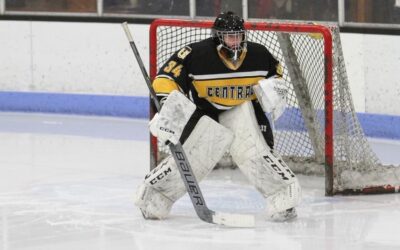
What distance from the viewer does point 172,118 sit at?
235 inches

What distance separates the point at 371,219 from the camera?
20.5ft

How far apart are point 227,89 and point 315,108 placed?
41.2 inches

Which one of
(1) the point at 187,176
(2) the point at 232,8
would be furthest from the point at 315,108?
(2) the point at 232,8

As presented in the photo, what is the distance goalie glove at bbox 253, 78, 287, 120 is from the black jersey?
0.09 metres

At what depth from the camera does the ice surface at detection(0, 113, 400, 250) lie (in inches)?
229

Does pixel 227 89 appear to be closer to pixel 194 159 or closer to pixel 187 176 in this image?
pixel 194 159

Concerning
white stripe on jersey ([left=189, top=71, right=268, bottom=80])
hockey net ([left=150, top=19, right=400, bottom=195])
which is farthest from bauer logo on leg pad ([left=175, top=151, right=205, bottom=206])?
hockey net ([left=150, top=19, right=400, bottom=195])

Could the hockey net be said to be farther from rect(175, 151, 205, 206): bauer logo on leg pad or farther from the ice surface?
rect(175, 151, 205, 206): bauer logo on leg pad

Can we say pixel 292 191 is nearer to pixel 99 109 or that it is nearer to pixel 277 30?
pixel 277 30

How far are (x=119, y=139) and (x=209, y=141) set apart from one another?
278 centimetres

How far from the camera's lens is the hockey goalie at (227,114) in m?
6.13

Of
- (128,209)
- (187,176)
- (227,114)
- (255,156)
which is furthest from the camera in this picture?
(128,209)

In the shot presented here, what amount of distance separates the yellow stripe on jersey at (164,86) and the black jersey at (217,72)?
0.02 meters

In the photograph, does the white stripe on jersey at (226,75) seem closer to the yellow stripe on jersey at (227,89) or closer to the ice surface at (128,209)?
the yellow stripe on jersey at (227,89)
